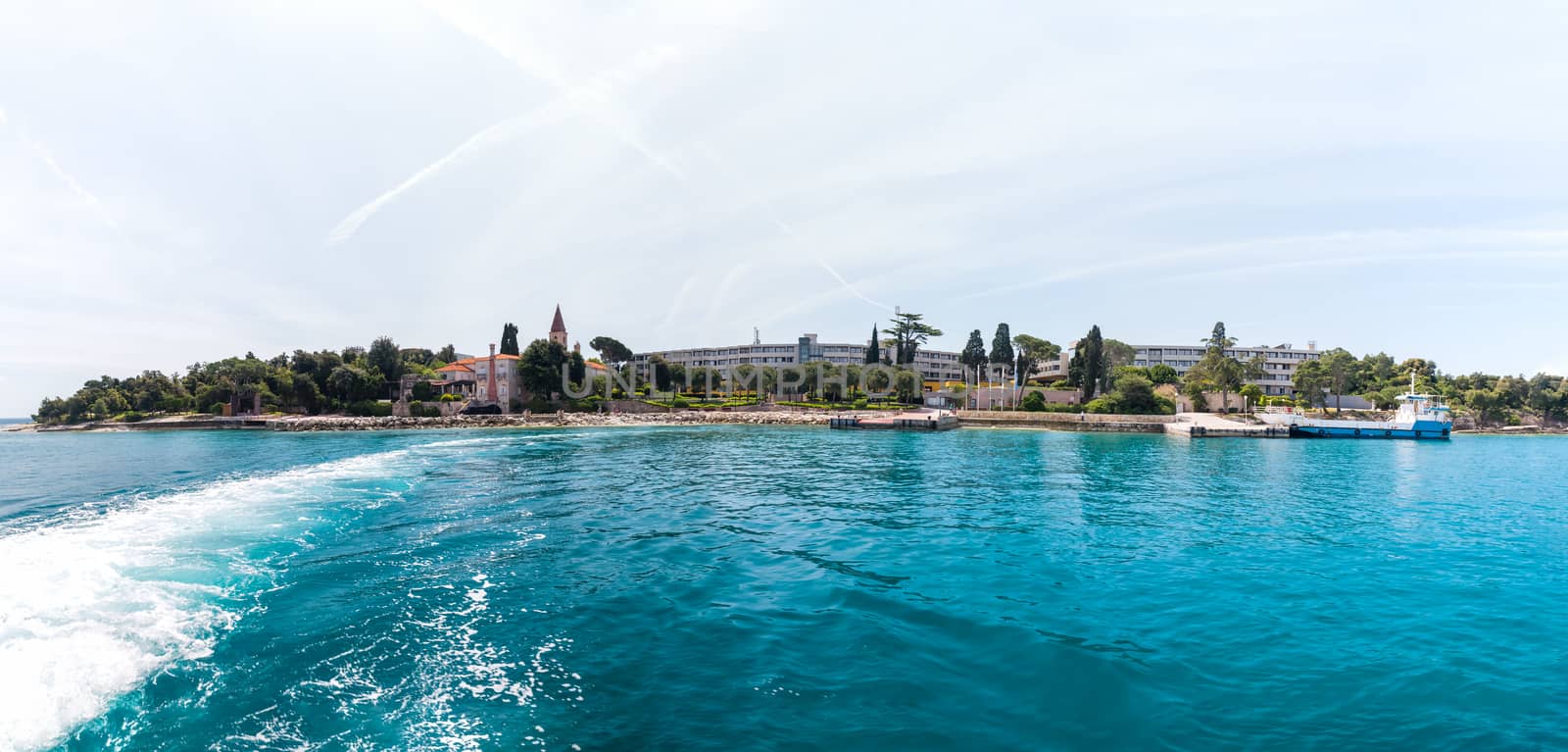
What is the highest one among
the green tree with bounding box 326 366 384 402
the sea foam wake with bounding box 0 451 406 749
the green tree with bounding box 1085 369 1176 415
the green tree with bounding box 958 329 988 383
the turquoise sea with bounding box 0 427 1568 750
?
the green tree with bounding box 958 329 988 383

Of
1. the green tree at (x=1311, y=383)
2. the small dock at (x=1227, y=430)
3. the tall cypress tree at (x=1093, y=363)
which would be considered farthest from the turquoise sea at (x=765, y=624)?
the green tree at (x=1311, y=383)

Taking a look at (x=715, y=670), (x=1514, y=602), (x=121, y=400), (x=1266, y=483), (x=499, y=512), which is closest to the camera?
(x=715, y=670)

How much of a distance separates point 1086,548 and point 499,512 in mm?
15763

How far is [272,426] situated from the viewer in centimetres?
7750

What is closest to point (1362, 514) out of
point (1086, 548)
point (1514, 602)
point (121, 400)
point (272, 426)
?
point (1514, 602)

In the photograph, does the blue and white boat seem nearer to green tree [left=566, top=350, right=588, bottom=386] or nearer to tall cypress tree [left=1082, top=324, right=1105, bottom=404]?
tall cypress tree [left=1082, top=324, right=1105, bottom=404]

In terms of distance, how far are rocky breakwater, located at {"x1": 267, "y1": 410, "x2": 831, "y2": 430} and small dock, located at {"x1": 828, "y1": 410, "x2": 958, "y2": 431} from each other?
4806 millimetres

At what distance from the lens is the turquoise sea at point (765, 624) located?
6.29m

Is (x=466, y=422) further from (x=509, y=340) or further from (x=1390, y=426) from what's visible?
(x=1390, y=426)

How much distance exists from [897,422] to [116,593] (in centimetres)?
6678

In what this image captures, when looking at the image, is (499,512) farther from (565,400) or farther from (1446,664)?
(565,400)

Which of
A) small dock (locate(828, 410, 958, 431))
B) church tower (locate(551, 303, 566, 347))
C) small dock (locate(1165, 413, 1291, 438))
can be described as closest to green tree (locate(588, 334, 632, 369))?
church tower (locate(551, 303, 566, 347))

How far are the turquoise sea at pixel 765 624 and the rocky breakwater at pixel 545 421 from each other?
186 feet

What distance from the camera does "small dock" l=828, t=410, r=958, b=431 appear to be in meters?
71.3
